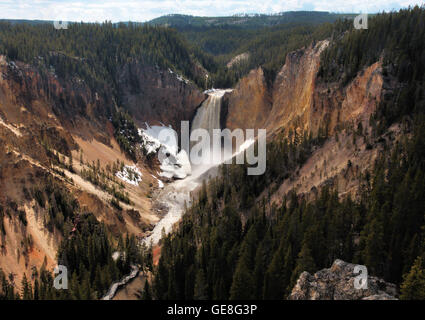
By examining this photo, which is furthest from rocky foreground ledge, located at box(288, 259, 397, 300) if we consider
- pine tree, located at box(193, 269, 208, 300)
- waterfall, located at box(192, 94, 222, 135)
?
waterfall, located at box(192, 94, 222, 135)

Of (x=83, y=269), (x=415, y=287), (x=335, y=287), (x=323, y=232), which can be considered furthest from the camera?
(x=83, y=269)

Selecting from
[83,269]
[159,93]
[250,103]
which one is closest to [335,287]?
[83,269]

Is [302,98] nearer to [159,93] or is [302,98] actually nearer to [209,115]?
[209,115]

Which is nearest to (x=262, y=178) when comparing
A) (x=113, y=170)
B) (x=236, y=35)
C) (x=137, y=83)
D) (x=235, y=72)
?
(x=113, y=170)

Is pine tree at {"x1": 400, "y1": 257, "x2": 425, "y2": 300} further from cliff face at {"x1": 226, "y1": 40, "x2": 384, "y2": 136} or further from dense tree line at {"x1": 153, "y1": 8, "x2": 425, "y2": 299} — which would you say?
cliff face at {"x1": 226, "y1": 40, "x2": 384, "y2": 136}
